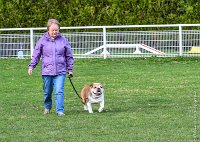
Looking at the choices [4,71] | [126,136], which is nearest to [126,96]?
[126,136]

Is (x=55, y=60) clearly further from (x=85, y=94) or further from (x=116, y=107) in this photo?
(x=116, y=107)

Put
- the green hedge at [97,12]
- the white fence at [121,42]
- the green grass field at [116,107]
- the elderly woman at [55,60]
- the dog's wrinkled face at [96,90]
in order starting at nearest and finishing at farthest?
the green grass field at [116,107], the elderly woman at [55,60], the dog's wrinkled face at [96,90], the white fence at [121,42], the green hedge at [97,12]

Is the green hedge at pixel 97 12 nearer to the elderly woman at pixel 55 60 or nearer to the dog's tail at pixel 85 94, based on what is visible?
the dog's tail at pixel 85 94

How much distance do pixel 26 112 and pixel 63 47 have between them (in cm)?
130

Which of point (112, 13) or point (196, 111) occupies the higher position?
point (112, 13)

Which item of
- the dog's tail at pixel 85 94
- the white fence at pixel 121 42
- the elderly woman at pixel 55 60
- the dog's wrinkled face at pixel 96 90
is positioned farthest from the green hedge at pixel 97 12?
the elderly woman at pixel 55 60

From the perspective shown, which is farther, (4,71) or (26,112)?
(4,71)

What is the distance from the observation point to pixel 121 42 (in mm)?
25938

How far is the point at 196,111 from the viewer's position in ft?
43.0

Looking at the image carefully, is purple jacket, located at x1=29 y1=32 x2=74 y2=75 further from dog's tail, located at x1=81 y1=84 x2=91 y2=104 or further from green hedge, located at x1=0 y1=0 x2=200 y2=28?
green hedge, located at x1=0 y1=0 x2=200 y2=28

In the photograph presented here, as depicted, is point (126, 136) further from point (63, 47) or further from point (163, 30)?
point (163, 30)

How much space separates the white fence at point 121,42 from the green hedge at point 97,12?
5.34ft

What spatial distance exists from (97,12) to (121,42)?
2.91m

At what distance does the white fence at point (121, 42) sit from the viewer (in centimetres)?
2559
